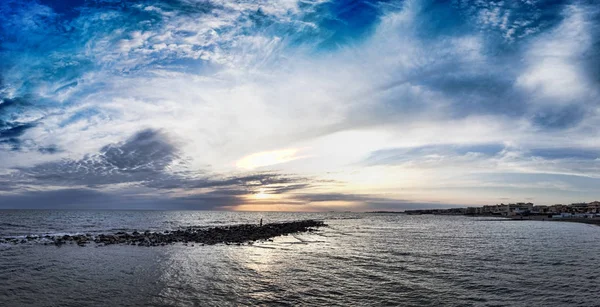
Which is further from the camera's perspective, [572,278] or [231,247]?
[231,247]

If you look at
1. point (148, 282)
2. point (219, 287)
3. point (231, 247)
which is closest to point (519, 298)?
point (219, 287)

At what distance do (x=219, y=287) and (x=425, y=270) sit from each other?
1599 centimetres

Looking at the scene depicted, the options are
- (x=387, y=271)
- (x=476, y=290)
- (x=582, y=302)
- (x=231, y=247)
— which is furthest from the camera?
(x=231, y=247)

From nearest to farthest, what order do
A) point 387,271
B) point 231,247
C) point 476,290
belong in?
point 476,290 < point 387,271 < point 231,247

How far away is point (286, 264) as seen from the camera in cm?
2819

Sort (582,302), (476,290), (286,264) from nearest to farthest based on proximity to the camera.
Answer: (582,302) < (476,290) < (286,264)

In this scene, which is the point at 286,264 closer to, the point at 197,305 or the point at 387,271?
the point at 387,271

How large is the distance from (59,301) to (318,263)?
18474 mm

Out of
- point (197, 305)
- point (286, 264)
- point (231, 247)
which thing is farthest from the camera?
point (231, 247)

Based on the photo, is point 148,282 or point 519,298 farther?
point 148,282

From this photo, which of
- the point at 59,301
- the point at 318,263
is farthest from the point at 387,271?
the point at 59,301

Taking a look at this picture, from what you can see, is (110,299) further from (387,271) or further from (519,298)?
(519,298)

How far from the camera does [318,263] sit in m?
28.9

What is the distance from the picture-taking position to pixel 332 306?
16.6m
